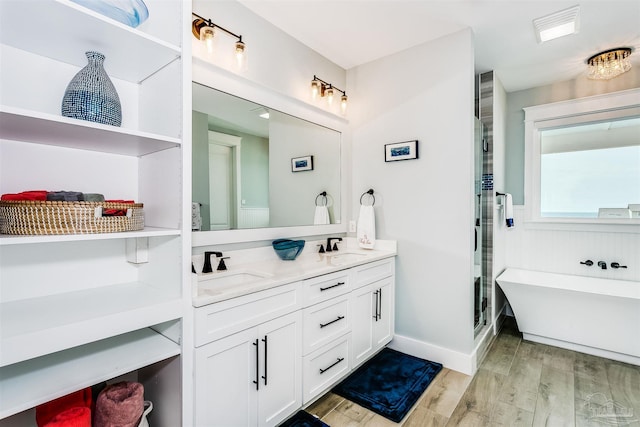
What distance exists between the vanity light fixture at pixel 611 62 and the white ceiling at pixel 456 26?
6 cm

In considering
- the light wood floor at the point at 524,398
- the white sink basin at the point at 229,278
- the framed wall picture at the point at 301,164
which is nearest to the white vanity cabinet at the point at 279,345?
the white sink basin at the point at 229,278

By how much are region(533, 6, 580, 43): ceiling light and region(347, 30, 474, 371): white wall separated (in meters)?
0.50

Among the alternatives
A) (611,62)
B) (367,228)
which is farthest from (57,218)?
(611,62)

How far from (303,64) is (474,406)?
9.11 ft

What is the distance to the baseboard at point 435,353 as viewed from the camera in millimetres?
2404

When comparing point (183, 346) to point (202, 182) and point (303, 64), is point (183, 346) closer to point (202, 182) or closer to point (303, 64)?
point (202, 182)

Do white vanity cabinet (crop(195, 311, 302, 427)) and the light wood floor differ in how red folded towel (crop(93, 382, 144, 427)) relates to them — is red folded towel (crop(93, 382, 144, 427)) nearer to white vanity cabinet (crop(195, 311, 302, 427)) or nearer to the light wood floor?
white vanity cabinet (crop(195, 311, 302, 427))

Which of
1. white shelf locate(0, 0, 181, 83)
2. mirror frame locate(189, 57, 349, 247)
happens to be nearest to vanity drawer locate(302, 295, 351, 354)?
mirror frame locate(189, 57, 349, 247)

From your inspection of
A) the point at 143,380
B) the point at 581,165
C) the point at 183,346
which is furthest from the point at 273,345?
the point at 581,165

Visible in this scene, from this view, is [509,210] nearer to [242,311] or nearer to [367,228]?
[367,228]

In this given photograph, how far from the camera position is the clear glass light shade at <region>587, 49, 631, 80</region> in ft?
8.66

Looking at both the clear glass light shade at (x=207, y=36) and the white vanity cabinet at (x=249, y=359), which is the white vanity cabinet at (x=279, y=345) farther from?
the clear glass light shade at (x=207, y=36)

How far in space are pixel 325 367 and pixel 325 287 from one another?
51cm

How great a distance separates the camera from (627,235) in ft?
9.95
